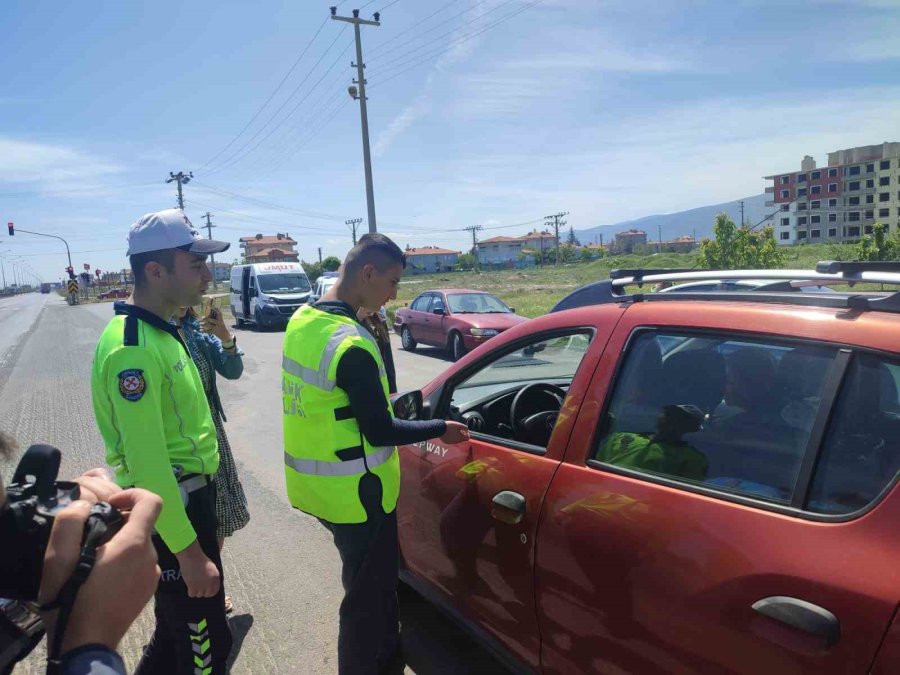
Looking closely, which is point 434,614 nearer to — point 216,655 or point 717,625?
point 216,655

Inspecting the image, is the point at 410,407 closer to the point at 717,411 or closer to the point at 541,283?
the point at 717,411

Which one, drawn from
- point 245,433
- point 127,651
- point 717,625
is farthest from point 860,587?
Result: point 245,433

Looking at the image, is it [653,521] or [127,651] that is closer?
[653,521]

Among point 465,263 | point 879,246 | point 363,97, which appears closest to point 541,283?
point 879,246

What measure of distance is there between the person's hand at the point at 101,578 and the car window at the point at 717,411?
1399 millimetres

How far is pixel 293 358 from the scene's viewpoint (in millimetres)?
2326

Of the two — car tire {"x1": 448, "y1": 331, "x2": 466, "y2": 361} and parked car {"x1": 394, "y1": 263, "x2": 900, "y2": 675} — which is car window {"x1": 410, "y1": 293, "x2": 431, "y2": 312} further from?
parked car {"x1": 394, "y1": 263, "x2": 900, "y2": 675}

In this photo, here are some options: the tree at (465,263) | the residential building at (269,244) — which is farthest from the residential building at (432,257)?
the residential building at (269,244)

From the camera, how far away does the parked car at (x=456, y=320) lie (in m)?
12.6

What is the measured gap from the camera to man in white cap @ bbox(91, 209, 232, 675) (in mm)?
1928

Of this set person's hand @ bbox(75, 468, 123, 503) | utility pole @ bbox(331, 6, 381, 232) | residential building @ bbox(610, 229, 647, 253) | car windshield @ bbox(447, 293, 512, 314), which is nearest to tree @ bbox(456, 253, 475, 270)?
residential building @ bbox(610, 229, 647, 253)

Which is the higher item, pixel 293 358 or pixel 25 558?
pixel 293 358

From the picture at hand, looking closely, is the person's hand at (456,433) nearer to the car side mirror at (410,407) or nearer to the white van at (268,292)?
the car side mirror at (410,407)

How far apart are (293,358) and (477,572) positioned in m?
1.10
